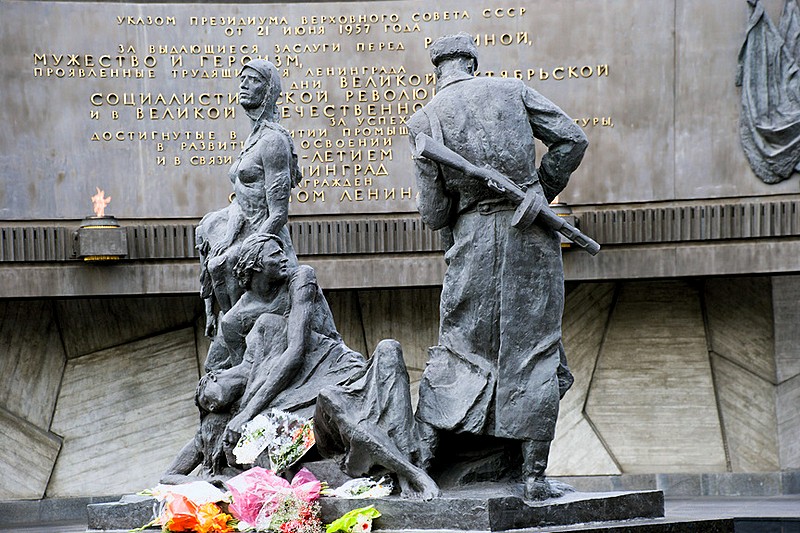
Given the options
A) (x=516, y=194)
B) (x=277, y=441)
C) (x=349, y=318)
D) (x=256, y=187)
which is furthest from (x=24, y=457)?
(x=516, y=194)

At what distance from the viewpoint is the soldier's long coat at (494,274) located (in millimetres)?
7992

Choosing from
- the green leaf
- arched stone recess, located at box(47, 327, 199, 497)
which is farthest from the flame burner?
the green leaf

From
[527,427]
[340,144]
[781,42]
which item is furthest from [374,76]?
[527,427]

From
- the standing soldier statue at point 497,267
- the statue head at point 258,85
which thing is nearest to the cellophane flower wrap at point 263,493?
the standing soldier statue at point 497,267

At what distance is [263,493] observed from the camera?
26.2 ft

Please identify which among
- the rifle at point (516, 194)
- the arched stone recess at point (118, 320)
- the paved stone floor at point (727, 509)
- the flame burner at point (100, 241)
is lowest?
the paved stone floor at point (727, 509)

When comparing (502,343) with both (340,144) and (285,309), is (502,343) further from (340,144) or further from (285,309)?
(340,144)

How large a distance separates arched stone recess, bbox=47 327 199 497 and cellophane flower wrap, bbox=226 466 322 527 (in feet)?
20.4

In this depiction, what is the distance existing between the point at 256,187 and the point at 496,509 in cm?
326

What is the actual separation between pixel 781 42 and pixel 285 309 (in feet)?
19.4

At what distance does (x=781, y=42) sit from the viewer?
13.4 metres

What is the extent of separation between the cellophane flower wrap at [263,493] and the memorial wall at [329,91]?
606 centimetres

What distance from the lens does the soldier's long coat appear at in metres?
7.99

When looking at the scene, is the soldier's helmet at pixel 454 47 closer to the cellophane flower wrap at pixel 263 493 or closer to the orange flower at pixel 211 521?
the cellophane flower wrap at pixel 263 493
